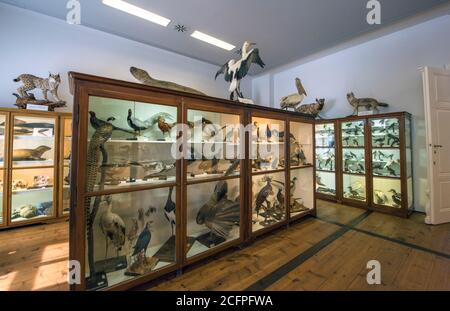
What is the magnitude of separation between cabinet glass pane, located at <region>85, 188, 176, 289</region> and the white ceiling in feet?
9.51

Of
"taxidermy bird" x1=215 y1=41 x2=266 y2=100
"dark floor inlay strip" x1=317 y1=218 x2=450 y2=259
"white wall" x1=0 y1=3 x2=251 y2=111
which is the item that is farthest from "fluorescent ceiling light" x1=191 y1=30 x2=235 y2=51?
"dark floor inlay strip" x1=317 y1=218 x2=450 y2=259

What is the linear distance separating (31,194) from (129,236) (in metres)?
2.66

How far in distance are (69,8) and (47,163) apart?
2511 millimetres

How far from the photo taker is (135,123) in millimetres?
1782

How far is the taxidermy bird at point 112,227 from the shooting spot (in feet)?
5.24

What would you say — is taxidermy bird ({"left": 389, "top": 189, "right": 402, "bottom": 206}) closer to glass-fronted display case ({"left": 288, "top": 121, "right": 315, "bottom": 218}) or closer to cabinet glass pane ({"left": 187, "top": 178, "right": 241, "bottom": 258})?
glass-fronted display case ({"left": 288, "top": 121, "right": 315, "bottom": 218})

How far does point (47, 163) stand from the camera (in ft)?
9.91

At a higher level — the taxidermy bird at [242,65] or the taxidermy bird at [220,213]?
the taxidermy bird at [242,65]

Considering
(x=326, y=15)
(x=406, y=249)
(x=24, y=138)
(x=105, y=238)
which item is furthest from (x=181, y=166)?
(x=326, y=15)

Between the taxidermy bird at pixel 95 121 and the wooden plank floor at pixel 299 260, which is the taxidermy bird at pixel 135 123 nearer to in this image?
the taxidermy bird at pixel 95 121

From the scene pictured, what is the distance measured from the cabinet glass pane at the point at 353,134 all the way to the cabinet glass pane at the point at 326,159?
0.33 m

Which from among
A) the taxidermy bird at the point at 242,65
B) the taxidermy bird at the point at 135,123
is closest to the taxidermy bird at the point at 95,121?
the taxidermy bird at the point at 135,123

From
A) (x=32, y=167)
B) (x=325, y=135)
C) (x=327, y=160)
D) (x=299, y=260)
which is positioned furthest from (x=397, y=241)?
(x=32, y=167)

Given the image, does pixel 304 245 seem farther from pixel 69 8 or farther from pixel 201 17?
pixel 69 8
